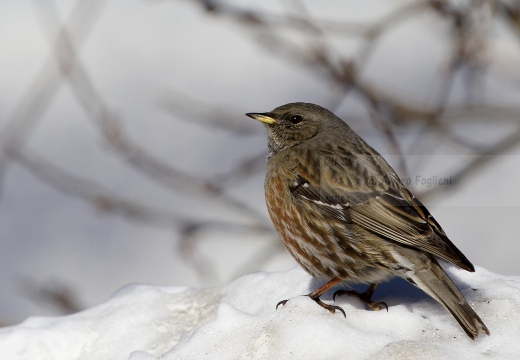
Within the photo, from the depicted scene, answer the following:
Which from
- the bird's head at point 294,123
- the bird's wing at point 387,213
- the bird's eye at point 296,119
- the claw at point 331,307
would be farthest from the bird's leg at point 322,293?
the bird's eye at point 296,119

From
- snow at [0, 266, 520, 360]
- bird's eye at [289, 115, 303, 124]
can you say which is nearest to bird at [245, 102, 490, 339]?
snow at [0, 266, 520, 360]

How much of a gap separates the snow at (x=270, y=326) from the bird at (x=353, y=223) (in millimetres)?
153

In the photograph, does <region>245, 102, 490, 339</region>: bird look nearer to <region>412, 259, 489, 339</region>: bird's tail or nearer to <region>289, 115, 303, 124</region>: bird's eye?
<region>412, 259, 489, 339</region>: bird's tail

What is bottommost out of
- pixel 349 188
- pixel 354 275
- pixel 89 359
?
pixel 89 359

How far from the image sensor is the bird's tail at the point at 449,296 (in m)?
4.25

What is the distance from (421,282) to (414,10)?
2153 millimetres

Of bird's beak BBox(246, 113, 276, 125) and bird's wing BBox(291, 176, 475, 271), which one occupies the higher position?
bird's beak BBox(246, 113, 276, 125)

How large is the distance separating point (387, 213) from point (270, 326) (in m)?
1.32

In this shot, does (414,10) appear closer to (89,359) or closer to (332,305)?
(332,305)

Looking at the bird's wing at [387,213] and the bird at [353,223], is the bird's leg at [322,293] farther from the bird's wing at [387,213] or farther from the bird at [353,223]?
the bird's wing at [387,213]

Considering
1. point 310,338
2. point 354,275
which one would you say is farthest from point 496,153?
point 310,338

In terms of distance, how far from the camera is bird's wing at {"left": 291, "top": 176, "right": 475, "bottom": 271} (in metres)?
5.05

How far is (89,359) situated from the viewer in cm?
525

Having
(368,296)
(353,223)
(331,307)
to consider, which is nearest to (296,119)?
(353,223)
